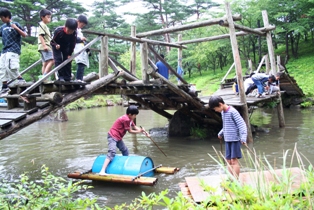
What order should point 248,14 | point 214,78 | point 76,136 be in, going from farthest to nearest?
point 214,78 < point 248,14 < point 76,136

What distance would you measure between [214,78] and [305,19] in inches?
404

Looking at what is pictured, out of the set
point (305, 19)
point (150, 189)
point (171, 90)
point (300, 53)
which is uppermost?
point (305, 19)

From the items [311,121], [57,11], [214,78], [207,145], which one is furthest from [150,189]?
[57,11]

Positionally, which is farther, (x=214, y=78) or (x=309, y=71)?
(x=214, y=78)

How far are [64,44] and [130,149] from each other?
4.63m

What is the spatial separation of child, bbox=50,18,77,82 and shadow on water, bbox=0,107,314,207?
239 cm

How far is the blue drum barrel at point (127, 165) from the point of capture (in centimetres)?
618

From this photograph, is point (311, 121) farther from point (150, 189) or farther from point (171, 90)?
point (150, 189)

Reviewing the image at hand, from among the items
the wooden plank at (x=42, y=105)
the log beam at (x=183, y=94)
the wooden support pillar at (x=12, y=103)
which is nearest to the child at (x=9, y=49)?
the wooden support pillar at (x=12, y=103)

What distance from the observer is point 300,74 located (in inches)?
940

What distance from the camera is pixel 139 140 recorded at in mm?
11586

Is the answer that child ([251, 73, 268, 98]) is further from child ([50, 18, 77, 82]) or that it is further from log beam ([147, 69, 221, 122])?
child ([50, 18, 77, 82])

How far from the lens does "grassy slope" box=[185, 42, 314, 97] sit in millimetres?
21812

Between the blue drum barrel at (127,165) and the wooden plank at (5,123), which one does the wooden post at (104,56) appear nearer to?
the blue drum barrel at (127,165)
